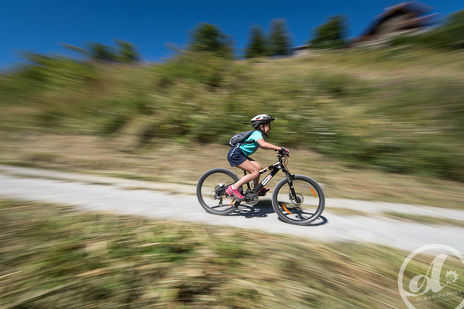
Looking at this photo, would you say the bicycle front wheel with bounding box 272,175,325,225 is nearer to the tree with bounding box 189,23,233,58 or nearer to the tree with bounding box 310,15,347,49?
the tree with bounding box 189,23,233,58

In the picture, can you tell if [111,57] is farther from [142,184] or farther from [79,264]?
[79,264]

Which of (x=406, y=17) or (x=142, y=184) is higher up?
(x=406, y=17)

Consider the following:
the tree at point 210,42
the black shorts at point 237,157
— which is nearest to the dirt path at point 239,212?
the black shorts at point 237,157

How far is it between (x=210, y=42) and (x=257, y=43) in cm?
1594

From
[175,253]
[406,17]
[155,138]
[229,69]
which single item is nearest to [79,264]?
[175,253]

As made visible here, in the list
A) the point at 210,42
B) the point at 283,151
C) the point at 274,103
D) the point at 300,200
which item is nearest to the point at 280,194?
the point at 300,200

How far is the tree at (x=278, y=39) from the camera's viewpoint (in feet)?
82.3

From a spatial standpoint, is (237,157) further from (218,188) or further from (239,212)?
(239,212)

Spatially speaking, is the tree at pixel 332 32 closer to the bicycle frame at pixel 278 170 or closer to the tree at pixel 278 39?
the tree at pixel 278 39

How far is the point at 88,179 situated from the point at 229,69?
8875mm

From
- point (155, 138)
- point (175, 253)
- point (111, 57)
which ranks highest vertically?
point (111, 57)

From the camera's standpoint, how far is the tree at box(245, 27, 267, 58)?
26.5 m

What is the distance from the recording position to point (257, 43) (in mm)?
27109

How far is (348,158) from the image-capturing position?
706 centimetres
